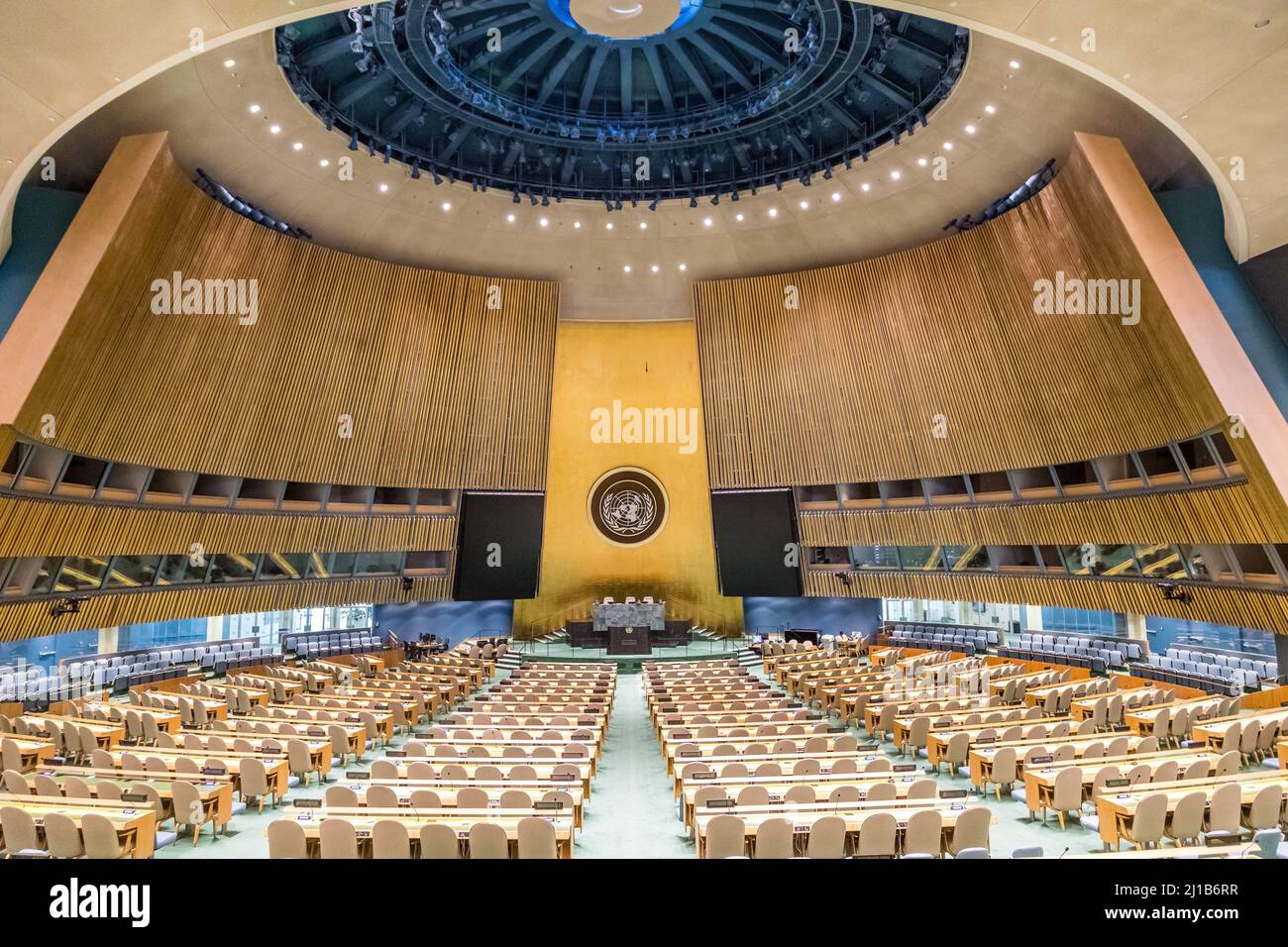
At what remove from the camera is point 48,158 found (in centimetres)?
1323

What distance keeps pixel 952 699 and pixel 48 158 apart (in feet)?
60.0

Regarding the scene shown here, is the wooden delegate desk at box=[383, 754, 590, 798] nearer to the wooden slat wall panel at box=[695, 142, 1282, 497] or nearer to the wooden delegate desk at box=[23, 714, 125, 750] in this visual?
the wooden delegate desk at box=[23, 714, 125, 750]

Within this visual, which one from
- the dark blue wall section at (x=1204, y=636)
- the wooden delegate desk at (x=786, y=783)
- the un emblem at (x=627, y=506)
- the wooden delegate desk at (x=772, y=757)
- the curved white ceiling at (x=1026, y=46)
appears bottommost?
the wooden delegate desk at (x=786, y=783)

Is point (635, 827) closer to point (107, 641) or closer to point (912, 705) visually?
point (912, 705)

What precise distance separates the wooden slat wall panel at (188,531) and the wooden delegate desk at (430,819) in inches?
379

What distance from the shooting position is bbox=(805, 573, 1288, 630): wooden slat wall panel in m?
12.8

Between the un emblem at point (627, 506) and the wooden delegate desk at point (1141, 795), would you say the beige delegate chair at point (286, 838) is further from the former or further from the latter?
the un emblem at point (627, 506)

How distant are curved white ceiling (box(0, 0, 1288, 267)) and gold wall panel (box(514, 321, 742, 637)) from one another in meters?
17.6

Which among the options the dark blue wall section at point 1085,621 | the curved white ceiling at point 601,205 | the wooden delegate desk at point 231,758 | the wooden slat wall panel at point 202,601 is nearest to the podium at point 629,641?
the wooden slat wall panel at point 202,601

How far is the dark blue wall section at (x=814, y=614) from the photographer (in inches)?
1045

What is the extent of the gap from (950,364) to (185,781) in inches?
683

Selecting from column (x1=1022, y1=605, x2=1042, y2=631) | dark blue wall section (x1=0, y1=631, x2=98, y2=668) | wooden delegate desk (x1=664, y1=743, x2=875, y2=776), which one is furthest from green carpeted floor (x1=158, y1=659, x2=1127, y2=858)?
column (x1=1022, y1=605, x2=1042, y2=631)

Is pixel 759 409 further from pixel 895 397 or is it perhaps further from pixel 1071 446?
pixel 1071 446

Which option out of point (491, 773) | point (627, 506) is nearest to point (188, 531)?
point (491, 773)
